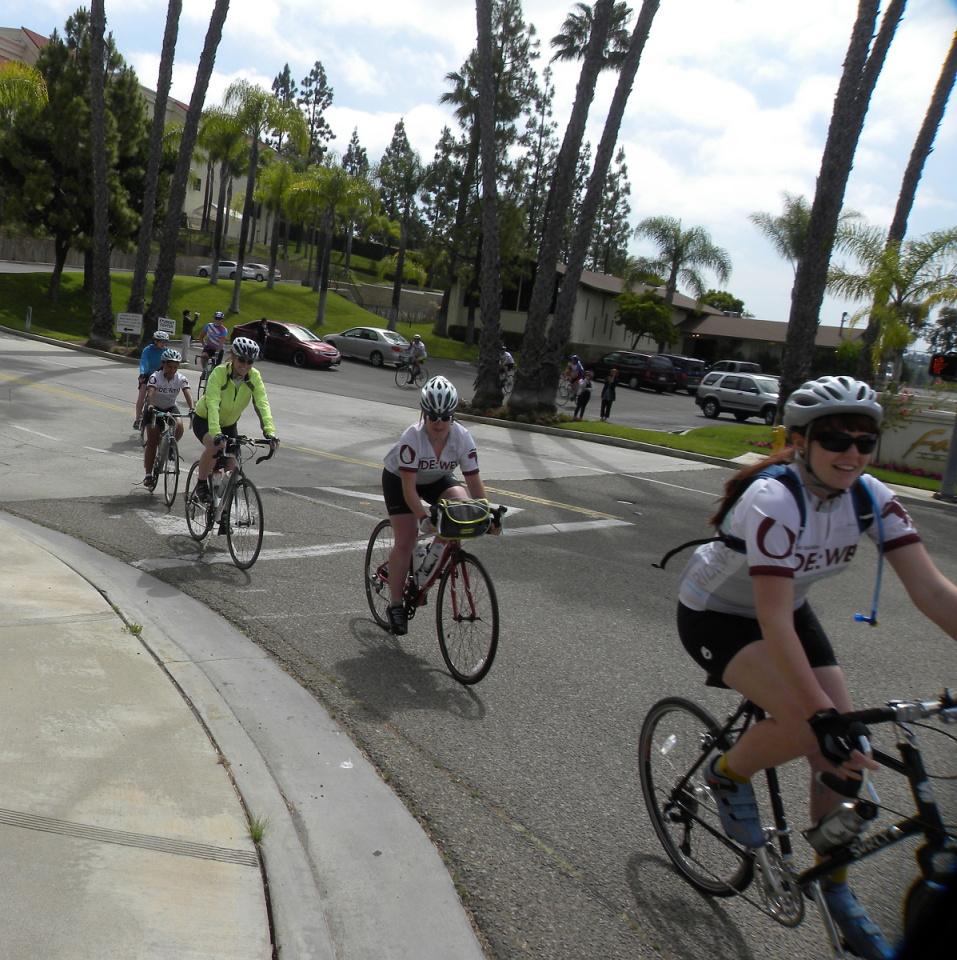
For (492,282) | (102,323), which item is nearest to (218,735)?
(492,282)

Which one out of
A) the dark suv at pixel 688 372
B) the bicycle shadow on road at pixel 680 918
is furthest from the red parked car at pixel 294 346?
the bicycle shadow on road at pixel 680 918

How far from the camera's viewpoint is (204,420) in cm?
948

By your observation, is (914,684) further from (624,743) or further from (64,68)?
(64,68)

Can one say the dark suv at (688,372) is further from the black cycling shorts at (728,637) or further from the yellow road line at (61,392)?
the black cycling shorts at (728,637)

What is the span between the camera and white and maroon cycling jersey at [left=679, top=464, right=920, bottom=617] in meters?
3.02

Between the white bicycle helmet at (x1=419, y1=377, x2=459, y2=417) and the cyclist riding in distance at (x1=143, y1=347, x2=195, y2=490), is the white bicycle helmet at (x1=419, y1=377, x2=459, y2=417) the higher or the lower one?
the higher one

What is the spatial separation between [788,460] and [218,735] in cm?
303

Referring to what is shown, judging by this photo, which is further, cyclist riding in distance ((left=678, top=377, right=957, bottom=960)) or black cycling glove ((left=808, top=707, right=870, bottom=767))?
cyclist riding in distance ((left=678, top=377, right=957, bottom=960))

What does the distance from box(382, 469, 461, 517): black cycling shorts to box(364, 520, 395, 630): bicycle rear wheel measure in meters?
0.33

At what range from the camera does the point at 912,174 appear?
24.6 m

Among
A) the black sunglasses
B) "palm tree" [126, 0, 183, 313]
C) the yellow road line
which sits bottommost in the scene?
the yellow road line

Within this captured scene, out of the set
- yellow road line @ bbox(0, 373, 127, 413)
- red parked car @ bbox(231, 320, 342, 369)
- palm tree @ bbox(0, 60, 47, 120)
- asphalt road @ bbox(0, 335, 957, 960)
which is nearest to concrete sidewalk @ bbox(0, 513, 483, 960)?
asphalt road @ bbox(0, 335, 957, 960)

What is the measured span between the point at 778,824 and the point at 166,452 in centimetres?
900

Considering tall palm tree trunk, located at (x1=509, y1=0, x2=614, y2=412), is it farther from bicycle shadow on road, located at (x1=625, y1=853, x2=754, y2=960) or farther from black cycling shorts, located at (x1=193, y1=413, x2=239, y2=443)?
bicycle shadow on road, located at (x1=625, y1=853, x2=754, y2=960)
